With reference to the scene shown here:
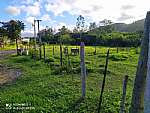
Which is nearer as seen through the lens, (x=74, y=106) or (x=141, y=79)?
(x=141, y=79)

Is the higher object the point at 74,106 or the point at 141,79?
the point at 141,79

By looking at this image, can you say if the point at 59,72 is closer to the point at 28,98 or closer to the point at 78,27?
the point at 28,98

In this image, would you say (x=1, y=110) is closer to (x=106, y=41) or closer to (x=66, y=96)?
(x=66, y=96)

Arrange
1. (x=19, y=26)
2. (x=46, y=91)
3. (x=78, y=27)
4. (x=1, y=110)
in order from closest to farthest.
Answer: (x=1, y=110), (x=46, y=91), (x=19, y=26), (x=78, y=27)

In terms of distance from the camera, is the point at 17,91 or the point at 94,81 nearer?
the point at 17,91

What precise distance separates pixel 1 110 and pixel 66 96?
271cm

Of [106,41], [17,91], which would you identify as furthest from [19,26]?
[17,91]

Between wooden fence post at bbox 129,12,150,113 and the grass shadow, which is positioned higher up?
wooden fence post at bbox 129,12,150,113

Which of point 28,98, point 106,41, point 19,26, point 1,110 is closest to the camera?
point 1,110

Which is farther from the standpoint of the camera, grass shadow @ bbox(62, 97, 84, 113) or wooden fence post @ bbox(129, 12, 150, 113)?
grass shadow @ bbox(62, 97, 84, 113)

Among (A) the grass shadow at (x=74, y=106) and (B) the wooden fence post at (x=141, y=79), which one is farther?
(A) the grass shadow at (x=74, y=106)

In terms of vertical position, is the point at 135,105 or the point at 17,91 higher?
the point at 135,105

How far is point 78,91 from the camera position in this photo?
42.7 feet

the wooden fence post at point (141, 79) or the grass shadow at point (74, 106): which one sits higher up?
the wooden fence post at point (141, 79)
